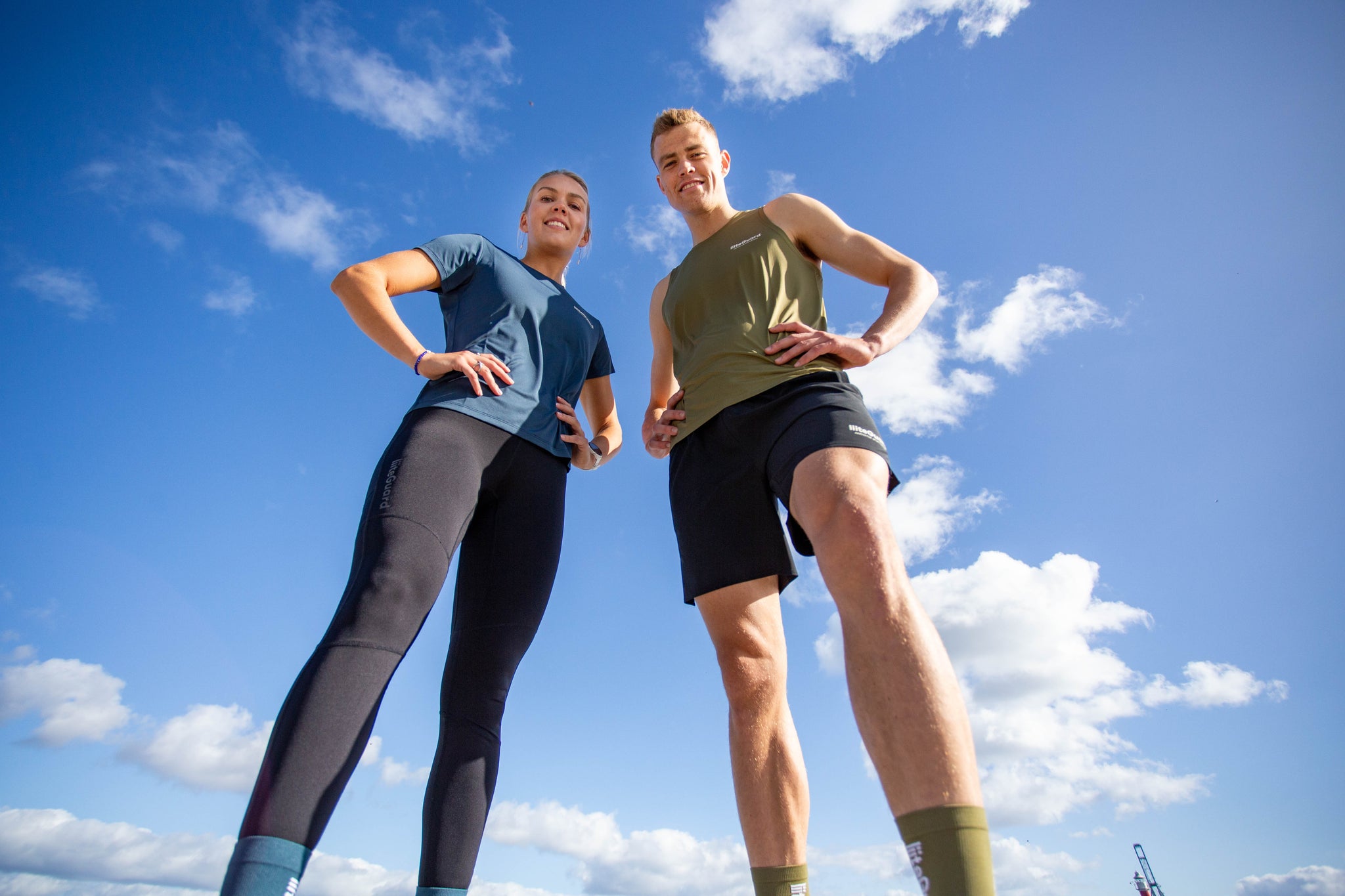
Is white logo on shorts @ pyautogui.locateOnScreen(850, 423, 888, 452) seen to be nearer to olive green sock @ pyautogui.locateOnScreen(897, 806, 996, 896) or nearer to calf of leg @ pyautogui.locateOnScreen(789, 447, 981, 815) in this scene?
calf of leg @ pyautogui.locateOnScreen(789, 447, 981, 815)

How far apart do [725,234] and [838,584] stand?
2053 millimetres

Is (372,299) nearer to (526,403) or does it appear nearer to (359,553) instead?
(526,403)

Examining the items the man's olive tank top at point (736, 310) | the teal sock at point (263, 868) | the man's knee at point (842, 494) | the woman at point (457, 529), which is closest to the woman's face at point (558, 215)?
the woman at point (457, 529)

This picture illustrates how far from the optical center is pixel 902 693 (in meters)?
1.70

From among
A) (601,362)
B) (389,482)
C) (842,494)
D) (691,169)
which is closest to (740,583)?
(842,494)

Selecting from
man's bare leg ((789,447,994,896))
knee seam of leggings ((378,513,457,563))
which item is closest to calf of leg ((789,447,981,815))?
man's bare leg ((789,447,994,896))

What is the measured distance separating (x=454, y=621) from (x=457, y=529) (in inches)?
18.5

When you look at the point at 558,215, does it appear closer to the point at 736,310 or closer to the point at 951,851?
the point at 736,310

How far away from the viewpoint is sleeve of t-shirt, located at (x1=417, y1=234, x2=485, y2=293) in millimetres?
3256

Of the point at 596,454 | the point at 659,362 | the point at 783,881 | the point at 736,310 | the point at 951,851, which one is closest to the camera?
the point at 951,851

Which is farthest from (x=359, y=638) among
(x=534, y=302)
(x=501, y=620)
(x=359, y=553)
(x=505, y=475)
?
(x=534, y=302)

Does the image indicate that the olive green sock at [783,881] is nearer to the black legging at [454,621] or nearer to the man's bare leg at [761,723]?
the man's bare leg at [761,723]

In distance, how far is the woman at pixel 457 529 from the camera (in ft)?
5.88

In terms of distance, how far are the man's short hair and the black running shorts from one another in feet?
5.89
